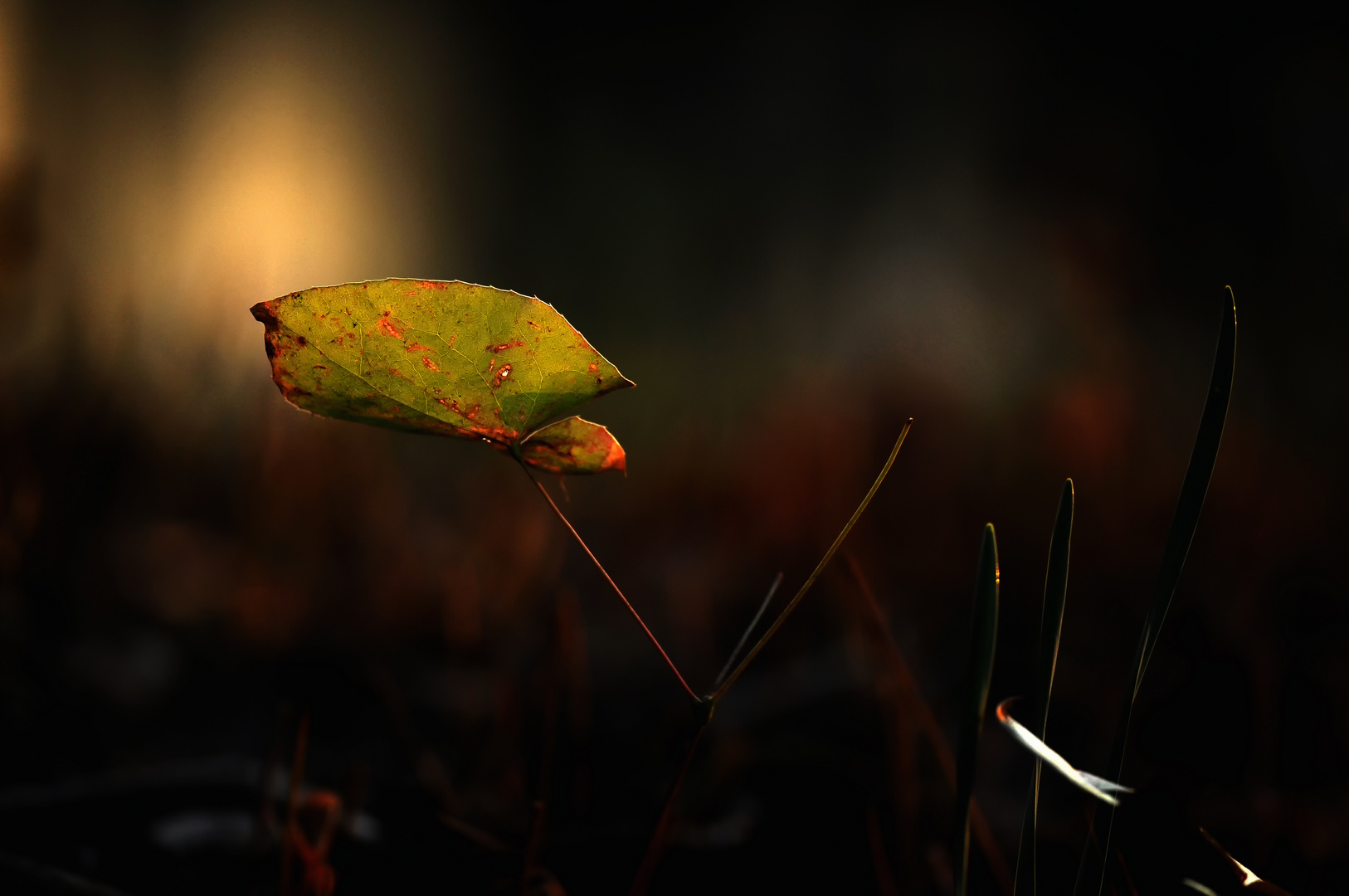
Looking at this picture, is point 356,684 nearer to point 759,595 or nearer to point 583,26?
point 759,595

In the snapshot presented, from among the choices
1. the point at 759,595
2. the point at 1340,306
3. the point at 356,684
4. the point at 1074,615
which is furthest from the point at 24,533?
the point at 1340,306

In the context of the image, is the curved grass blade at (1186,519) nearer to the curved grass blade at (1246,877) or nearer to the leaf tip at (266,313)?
the curved grass blade at (1246,877)

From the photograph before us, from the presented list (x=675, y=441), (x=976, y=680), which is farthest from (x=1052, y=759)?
(x=675, y=441)

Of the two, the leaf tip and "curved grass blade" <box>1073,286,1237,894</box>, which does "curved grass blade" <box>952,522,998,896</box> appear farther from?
the leaf tip

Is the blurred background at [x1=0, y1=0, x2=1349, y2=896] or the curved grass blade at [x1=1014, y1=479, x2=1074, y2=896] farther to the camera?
the blurred background at [x1=0, y1=0, x2=1349, y2=896]

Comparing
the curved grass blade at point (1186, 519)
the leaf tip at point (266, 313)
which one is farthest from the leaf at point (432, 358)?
the curved grass blade at point (1186, 519)

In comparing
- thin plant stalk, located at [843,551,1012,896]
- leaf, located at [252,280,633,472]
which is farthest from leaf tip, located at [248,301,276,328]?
thin plant stalk, located at [843,551,1012,896]

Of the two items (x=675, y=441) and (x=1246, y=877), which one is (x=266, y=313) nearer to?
(x=1246, y=877)
